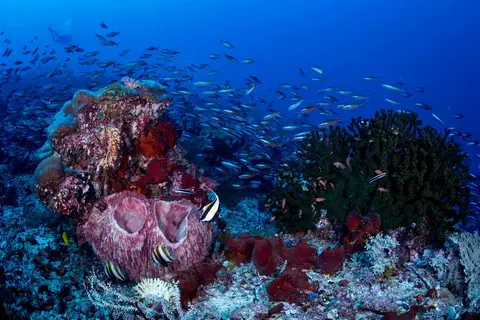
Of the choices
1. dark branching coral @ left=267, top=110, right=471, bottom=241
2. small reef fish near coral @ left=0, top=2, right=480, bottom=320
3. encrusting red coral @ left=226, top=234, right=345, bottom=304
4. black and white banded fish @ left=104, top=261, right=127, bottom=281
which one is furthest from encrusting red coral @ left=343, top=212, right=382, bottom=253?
black and white banded fish @ left=104, top=261, right=127, bottom=281

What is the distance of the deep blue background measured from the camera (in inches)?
4988

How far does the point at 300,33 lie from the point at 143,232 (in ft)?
599

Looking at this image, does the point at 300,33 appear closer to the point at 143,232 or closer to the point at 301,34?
the point at 301,34

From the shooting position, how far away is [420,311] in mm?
3678

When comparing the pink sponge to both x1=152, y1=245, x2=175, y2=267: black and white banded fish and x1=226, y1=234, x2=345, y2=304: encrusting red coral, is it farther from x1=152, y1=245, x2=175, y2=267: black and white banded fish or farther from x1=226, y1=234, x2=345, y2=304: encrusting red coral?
x1=226, y1=234, x2=345, y2=304: encrusting red coral

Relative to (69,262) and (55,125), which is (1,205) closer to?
(69,262)

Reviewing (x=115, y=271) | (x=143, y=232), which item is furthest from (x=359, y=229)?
(x=115, y=271)

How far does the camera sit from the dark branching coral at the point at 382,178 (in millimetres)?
5262

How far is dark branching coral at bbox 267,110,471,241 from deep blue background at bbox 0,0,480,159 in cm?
10492

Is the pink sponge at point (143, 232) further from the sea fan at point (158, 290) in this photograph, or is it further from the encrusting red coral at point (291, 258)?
the encrusting red coral at point (291, 258)

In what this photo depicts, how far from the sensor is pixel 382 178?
18.8 feet

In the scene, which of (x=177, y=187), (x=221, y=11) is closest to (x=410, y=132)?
(x=177, y=187)

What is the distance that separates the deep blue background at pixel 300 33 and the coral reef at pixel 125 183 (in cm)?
10615

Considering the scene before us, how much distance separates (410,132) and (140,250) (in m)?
5.13
